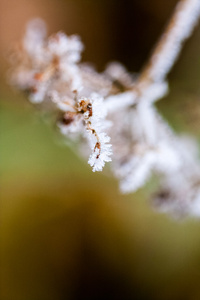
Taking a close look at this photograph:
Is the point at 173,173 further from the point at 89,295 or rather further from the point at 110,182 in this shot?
the point at 89,295

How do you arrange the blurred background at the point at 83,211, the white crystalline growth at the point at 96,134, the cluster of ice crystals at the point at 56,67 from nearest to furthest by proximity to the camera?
the white crystalline growth at the point at 96,134 < the cluster of ice crystals at the point at 56,67 < the blurred background at the point at 83,211

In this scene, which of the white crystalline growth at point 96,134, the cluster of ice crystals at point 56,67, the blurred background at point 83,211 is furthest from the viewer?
the blurred background at point 83,211

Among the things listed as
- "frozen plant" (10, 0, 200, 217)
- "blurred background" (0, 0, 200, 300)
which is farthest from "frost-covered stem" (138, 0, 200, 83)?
"blurred background" (0, 0, 200, 300)

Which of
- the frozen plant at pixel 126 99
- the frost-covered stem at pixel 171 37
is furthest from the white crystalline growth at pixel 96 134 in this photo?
the frost-covered stem at pixel 171 37

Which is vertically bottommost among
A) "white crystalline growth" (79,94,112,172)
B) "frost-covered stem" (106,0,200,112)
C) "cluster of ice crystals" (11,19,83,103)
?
"white crystalline growth" (79,94,112,172)

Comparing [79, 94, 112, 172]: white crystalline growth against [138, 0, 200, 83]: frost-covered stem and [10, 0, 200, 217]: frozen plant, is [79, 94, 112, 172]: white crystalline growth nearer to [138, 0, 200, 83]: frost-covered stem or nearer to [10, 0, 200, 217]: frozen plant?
[10, 0, 200, 217]: frozen plant

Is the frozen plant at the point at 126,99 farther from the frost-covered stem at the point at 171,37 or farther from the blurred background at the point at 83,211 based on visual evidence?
the blurred background at the point at 83,211

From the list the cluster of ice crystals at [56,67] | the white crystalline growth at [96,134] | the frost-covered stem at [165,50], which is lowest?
the white crystalline growth at [96,134]

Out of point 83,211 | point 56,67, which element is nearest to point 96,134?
point 56,67
